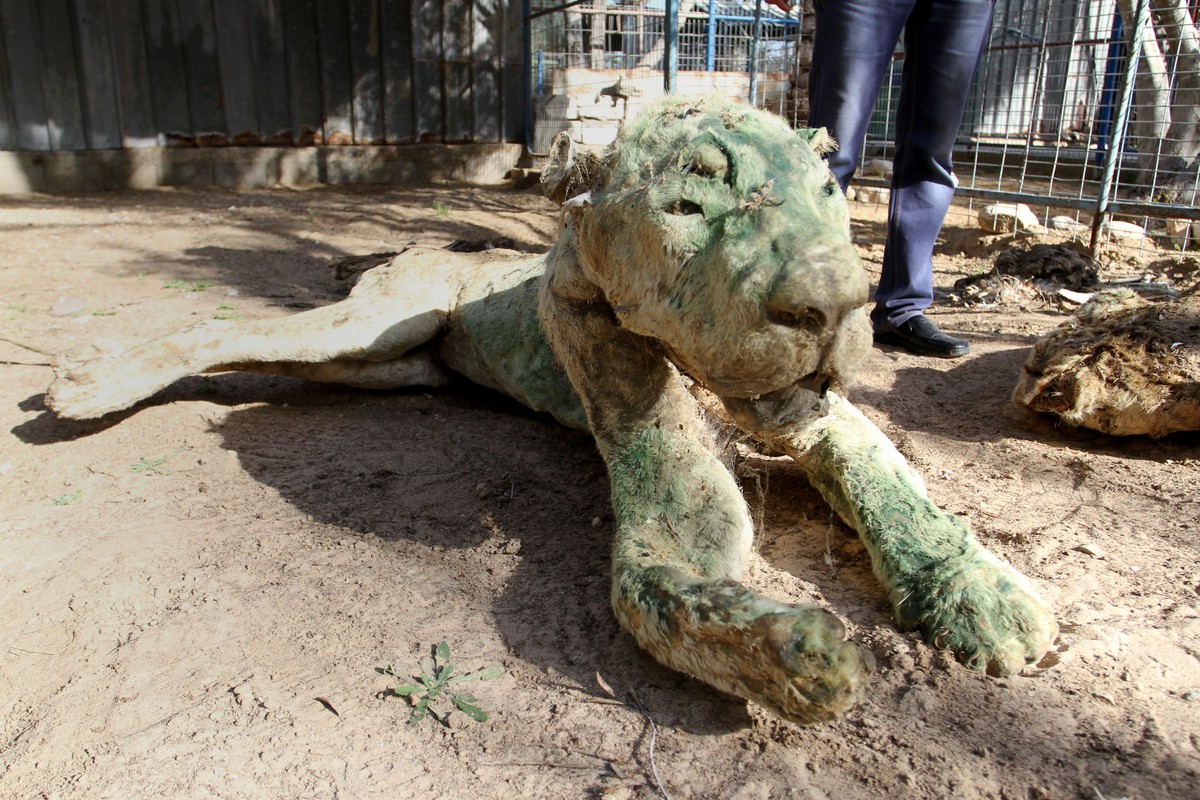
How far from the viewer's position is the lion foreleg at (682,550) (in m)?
1.73

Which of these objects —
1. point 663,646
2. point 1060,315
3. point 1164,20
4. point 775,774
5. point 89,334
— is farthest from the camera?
point 1164,20

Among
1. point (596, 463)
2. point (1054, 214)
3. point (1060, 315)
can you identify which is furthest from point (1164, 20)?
point (596, 463)

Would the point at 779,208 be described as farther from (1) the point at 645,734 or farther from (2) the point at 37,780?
(2) the point at 37,780

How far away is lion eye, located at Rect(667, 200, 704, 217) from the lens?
2.04 m

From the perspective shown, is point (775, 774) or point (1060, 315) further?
point (1060, 315)

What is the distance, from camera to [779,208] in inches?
75.9

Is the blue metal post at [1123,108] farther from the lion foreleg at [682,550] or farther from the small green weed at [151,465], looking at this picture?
the small green weed at [151,465]

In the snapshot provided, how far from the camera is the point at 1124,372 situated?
334 centimetres

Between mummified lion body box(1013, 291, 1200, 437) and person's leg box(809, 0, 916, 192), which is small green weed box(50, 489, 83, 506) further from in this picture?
mummified lion body box(1013, 291, 1200, 437)

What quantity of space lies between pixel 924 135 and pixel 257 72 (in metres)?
8.74

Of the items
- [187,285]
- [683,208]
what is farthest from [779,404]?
[187,285]

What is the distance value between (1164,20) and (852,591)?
835 centimetres

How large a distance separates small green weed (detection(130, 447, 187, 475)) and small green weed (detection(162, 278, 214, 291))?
106 inches

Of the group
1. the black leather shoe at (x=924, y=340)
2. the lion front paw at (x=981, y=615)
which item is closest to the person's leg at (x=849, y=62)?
the black leather shoe at (x=924, y=340)
